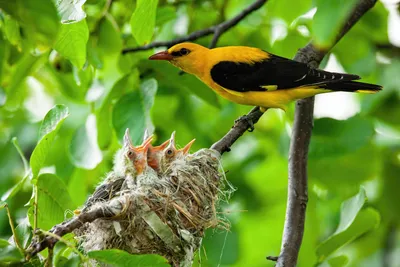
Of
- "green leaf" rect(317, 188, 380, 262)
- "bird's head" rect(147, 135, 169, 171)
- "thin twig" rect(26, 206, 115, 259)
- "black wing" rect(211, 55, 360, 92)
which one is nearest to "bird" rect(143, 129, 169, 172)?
"bird's head" rect(147, 135, 169, 171)

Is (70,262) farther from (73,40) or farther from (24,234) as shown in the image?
(73,40)

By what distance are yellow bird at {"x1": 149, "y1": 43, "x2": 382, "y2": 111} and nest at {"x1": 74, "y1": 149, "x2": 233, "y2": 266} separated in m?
1.03

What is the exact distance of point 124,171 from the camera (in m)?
3.93

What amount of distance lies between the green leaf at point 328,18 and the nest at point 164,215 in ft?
4.54

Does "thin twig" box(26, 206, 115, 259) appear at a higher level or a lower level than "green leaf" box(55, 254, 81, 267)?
higher

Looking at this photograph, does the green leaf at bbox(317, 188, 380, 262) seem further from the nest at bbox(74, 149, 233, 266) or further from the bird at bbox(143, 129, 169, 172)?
the bird at bbox(143, 129, 169, 172)

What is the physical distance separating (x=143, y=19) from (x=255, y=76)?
202cm

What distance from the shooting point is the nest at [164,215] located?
10.9ft

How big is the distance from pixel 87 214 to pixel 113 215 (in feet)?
1.29

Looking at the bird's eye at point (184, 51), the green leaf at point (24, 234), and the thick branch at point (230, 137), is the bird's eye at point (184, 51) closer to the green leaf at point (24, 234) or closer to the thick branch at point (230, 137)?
the thick branch at point (230, 137)

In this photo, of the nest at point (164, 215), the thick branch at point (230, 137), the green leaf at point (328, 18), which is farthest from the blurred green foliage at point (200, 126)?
the green leaf at point (328, 18)

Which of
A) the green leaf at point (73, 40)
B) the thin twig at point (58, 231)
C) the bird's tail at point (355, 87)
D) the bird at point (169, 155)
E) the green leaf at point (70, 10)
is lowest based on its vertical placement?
the bird at point (169, 155)

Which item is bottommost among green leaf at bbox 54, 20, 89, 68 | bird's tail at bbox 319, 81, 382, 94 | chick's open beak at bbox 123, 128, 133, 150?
chick's open beak at bbox 123, 128, 133, 150

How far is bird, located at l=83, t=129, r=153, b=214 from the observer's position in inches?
140
